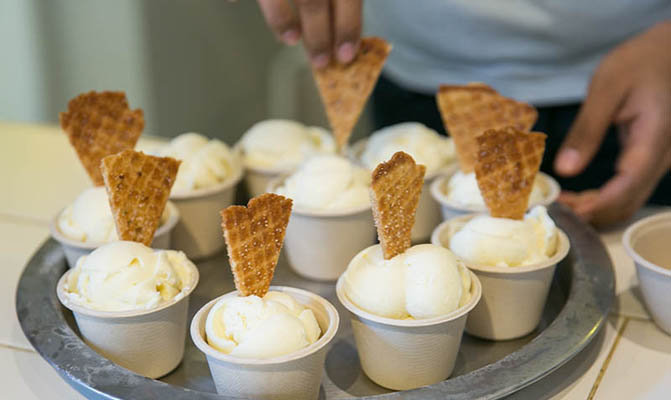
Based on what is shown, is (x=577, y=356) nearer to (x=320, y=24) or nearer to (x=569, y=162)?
(x=569, y=162)

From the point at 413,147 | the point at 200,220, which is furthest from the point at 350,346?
the point at 413,147

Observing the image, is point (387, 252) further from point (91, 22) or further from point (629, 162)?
point (91, 22)

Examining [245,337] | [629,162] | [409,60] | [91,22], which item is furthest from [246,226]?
[91,22]

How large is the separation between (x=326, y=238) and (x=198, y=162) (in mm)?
377

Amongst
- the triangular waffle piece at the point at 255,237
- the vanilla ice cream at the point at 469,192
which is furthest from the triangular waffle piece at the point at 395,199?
the vanilla ice cream at the point at 469,192

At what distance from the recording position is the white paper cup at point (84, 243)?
4.94 ft

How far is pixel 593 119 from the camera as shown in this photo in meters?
2.00

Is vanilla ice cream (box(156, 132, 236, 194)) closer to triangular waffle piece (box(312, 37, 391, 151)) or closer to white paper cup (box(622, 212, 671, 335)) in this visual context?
triangular waffle piece (box(312, 37, 391, 151))

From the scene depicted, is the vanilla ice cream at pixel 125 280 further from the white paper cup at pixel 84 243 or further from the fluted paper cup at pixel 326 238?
the fluted paper cup at pixel 326 238

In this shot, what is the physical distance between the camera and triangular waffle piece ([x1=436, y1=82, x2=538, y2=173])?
1.70m

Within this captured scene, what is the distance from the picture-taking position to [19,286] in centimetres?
150

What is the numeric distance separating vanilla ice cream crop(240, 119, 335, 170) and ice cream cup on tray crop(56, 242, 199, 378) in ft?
2.13

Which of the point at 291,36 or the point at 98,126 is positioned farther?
the point at 291,36

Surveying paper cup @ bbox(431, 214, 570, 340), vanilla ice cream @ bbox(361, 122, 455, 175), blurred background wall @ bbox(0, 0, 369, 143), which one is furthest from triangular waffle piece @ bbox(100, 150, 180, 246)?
blurred background wall @ bbox(0, 0, 369, 143)
